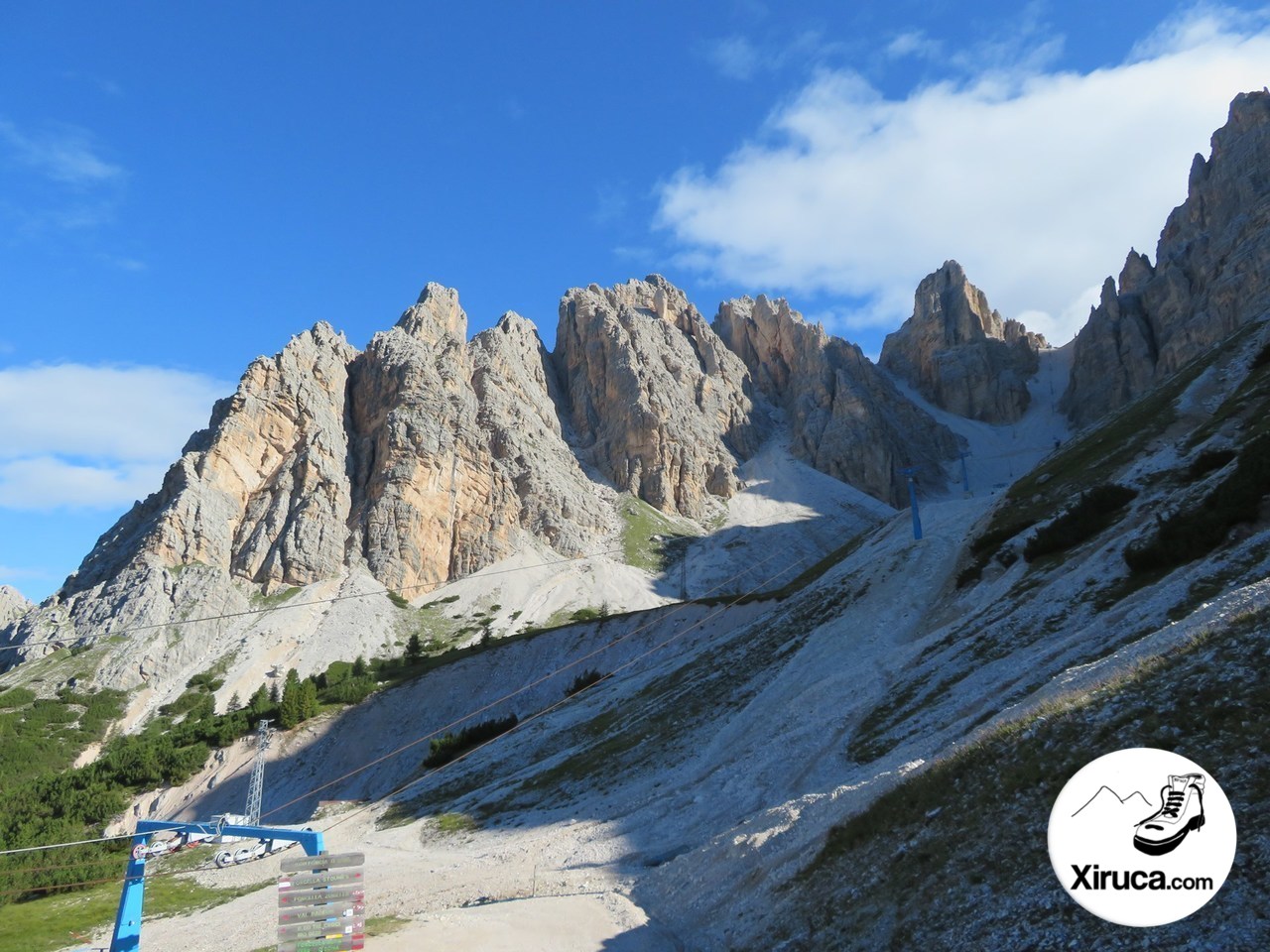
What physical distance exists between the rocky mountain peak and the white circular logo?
156 m

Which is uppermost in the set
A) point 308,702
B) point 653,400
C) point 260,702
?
point 653,400

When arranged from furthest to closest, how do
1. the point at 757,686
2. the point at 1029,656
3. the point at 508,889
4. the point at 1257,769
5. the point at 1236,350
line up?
the point at 1236,350 → the point at 757,686 → the point at 508,889 → the point at 1029,656 → the point at 1257,769

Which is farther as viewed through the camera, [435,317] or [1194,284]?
[435,317]

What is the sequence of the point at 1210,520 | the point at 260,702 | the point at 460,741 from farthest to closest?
the point at 260,702 → the point at 460,741 → the point at 1210,520

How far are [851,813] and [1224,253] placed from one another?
518 ft

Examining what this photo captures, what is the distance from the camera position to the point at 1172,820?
10.6m

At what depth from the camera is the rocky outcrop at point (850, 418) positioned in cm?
16788

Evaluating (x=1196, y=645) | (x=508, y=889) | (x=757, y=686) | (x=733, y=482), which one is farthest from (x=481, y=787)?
(x=733, y=482)

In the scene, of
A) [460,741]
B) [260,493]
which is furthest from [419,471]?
[460,741]

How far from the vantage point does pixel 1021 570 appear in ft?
123

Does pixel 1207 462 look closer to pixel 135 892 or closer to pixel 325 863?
pixel 325 863

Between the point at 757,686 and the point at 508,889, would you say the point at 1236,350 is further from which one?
the point at 508,889

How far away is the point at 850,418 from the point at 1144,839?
169 m

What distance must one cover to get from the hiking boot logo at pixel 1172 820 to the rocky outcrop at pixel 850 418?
159253mm
